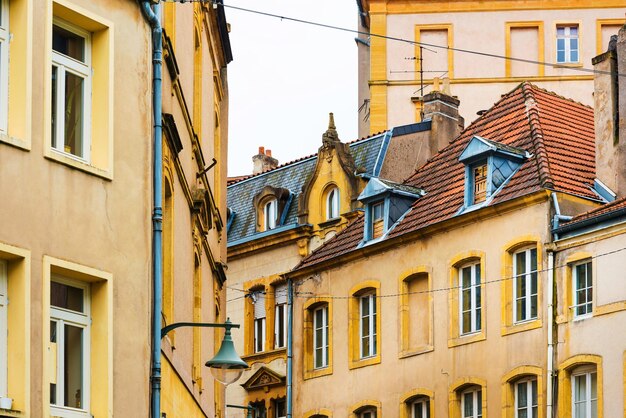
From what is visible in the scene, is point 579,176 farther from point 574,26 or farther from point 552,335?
point 574,26

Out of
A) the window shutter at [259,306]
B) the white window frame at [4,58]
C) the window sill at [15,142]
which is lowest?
the window sill at [15,142]

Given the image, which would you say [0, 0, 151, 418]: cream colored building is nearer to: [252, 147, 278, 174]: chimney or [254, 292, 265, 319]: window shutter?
[254, 292, 265, 319]: window shutter

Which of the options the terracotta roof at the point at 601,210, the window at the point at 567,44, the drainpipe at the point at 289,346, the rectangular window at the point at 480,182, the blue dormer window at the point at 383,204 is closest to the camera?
the terracotta roof at the point at 601,210

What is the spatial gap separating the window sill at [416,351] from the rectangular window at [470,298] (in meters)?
1.24

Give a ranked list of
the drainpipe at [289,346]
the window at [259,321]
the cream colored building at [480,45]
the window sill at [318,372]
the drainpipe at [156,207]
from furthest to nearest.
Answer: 1. the cream colored building at [480,45]
2. the window at [259,321]
3. the drainpipe at [289,346]
4. the window sill at [318,372]
5. the drainpipe at [156,207]

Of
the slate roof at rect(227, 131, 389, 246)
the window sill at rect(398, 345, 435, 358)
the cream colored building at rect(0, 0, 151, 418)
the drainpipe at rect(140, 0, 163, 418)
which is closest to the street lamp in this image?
the drainpipe at rect(140, 0, 163, 418)

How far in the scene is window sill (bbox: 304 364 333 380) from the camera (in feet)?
168

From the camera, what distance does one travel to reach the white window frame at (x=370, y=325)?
163 feet

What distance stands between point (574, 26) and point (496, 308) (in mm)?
28375

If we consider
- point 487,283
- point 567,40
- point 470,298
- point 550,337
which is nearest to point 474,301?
point 470,298

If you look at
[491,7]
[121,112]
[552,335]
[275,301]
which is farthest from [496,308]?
[491,7]

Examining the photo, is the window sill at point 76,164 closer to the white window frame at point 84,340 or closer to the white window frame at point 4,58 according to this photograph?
the white window frame at point 4,58

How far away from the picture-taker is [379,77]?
71.2 meters

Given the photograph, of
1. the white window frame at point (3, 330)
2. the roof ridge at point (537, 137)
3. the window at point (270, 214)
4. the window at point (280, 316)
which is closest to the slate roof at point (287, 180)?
the window at point (270, 214)
